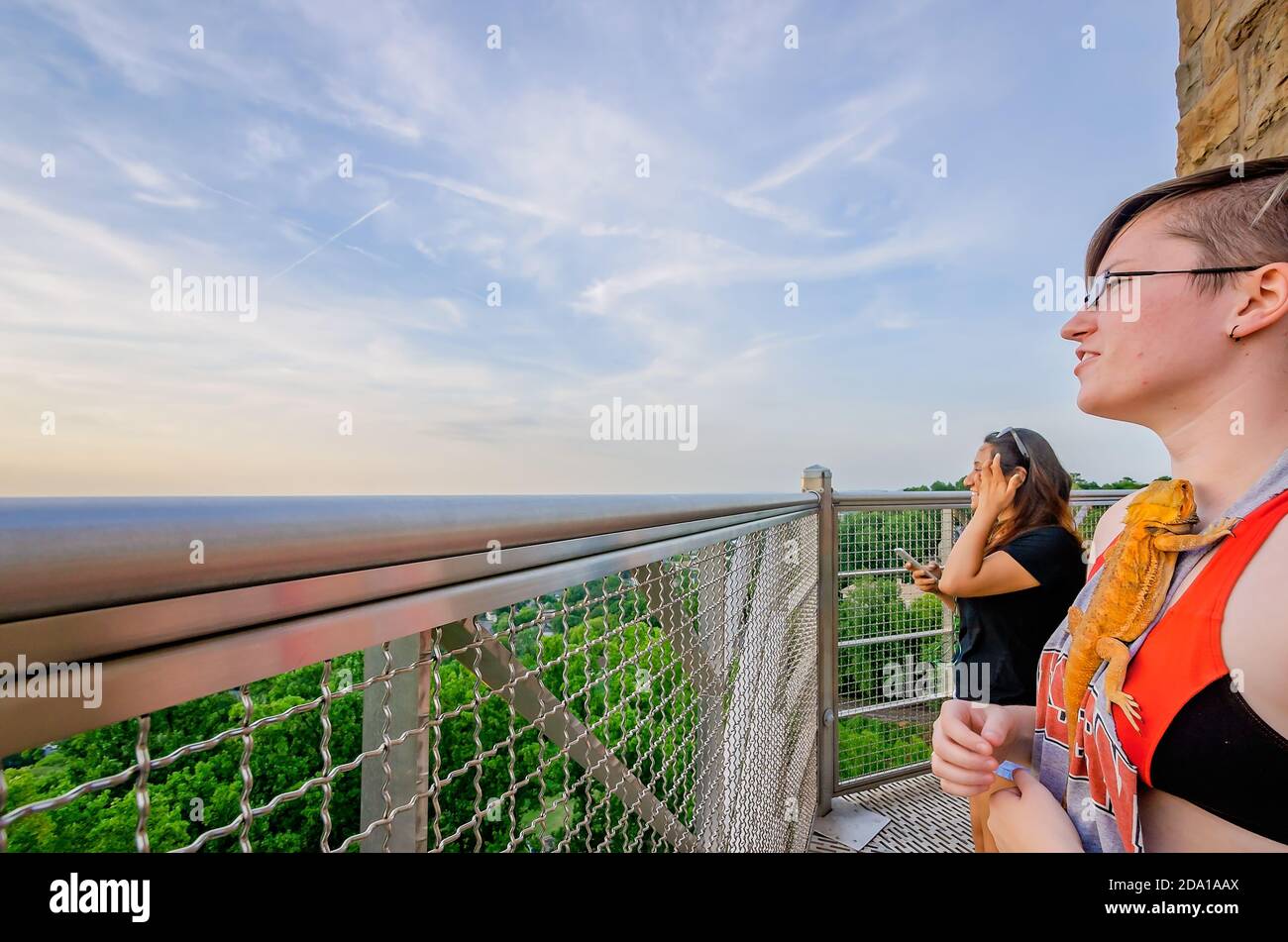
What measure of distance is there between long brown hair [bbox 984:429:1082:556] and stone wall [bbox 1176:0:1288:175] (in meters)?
1.20

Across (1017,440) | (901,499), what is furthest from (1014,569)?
(901,499)

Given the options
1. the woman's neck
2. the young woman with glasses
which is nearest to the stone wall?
the young woman with glasses

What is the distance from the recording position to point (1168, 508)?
92cm

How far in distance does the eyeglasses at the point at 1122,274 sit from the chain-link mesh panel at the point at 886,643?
292 centimetres

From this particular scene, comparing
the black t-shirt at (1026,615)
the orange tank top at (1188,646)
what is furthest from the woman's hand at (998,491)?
the orange tank top at (1188,646)

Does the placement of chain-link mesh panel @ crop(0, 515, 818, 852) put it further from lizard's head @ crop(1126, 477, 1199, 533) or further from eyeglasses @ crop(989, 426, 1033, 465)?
eyeglasses @ crop(989, 426, 1033, 465)

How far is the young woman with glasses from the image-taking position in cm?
73

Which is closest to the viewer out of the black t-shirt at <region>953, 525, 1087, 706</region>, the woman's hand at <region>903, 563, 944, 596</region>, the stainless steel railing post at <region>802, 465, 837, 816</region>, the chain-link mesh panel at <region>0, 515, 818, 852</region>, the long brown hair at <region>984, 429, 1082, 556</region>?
the chain-link mesh panel at <region>0, 515, 818, 852</region>

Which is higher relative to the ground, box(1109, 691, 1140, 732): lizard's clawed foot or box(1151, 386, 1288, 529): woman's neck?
box(1151, 386, 1288, 529): woman's neck

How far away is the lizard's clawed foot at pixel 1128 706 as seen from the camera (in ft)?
2.70

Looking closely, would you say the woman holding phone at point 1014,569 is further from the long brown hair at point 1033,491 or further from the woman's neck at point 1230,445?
the woman's neck at point 1230,445

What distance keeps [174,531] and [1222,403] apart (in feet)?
4.23

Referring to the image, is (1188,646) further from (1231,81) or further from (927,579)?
(1231,81)
